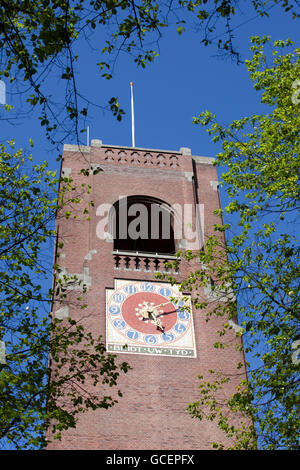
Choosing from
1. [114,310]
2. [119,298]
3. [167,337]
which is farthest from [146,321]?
[119,298]

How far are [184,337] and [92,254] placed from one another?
4433 mm

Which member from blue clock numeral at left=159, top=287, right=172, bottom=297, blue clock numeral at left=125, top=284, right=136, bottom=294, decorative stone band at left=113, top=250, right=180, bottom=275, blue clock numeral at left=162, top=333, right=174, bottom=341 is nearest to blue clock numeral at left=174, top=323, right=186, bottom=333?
blue clock numeral at left=162, top=333, right=174, bottom=341

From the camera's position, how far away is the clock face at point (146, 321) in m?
23.5

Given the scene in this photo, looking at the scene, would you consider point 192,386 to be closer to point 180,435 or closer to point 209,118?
point 180,435

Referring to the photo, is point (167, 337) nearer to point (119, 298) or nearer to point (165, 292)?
point (165, 292)

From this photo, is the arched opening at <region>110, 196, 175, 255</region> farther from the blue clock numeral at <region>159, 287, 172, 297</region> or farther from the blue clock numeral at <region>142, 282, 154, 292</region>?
the blue clock numeral at <region>142, 282, 154, 292</region>

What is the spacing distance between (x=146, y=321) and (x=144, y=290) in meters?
1.29

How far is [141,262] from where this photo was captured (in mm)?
25859

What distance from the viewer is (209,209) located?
2861 centimetres

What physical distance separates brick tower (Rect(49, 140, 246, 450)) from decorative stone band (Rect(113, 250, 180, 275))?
35 millimetres

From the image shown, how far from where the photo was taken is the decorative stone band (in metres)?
25.7

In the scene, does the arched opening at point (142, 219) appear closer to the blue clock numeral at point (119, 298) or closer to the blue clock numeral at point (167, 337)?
the blue clock numeral at point (119, 298)

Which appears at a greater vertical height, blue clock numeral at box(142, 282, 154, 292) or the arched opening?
the arched opening
